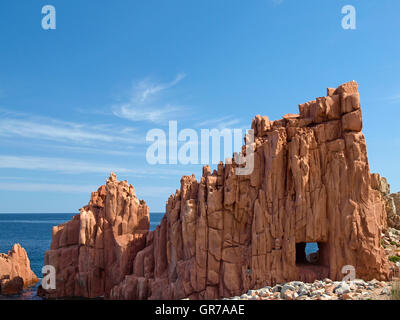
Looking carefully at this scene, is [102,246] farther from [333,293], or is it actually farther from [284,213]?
[333,293]

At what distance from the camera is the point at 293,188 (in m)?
23.3

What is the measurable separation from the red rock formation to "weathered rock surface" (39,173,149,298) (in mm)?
4333

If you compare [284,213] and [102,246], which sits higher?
[284,213]

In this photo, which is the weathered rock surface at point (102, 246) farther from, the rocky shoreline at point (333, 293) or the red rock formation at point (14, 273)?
the rocky shoreline at point (333, 293)

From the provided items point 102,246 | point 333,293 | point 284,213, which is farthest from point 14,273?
point 333,293

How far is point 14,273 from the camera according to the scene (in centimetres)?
4019

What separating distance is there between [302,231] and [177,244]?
1052 cm

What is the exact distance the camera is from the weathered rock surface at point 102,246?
34.8 meters

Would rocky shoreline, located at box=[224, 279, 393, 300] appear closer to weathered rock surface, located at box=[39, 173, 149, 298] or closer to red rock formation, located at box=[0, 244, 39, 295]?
weathered rock surface, located at box=[39, 173, 149, 298]

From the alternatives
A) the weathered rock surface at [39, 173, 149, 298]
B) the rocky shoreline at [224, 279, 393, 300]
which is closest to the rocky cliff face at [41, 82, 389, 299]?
the rocky shoreline at [224, 279, 393, 300]

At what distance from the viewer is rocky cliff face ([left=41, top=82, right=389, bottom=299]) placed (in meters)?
21.5

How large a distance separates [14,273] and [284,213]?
33553mm
